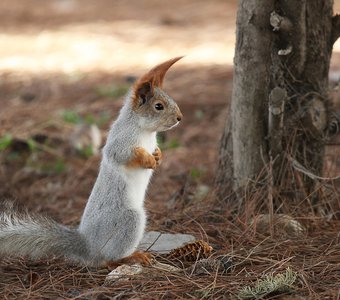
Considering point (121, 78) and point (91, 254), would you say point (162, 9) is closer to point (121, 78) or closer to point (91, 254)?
point (121, 78)

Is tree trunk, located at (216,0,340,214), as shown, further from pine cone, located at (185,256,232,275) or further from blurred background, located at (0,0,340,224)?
pine cone, located at (185,256,232,275)

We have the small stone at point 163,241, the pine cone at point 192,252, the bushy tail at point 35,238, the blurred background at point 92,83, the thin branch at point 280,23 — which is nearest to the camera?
the bushy tail at point 35,238

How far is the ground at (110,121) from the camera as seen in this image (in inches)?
124

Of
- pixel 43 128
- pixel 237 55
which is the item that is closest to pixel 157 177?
pixel 43 128

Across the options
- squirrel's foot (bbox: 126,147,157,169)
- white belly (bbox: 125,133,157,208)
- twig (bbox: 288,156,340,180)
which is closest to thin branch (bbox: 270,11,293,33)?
twig (bbox: 288,156,340,180)

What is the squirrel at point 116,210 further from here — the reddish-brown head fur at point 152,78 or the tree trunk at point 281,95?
the tree trunk at point 281,95

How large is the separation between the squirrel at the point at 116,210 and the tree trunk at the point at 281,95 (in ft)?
2.15

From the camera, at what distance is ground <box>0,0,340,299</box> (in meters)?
3.15

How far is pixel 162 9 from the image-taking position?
11.5 meters

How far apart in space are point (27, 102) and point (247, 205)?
3816mm

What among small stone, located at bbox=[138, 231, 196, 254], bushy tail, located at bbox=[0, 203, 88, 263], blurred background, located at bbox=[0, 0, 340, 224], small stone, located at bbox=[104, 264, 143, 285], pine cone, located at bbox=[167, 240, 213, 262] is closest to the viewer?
small stone, located at bbox=[104, 264, 143, 285]

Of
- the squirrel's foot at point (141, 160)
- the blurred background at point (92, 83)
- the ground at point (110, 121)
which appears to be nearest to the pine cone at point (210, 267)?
the ground at point (110, 121)

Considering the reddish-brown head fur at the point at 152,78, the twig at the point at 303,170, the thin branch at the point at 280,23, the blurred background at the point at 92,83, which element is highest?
the thin branch at the point at 280,23

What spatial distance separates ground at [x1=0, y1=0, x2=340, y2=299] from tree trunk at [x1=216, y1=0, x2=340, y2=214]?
0.29m
